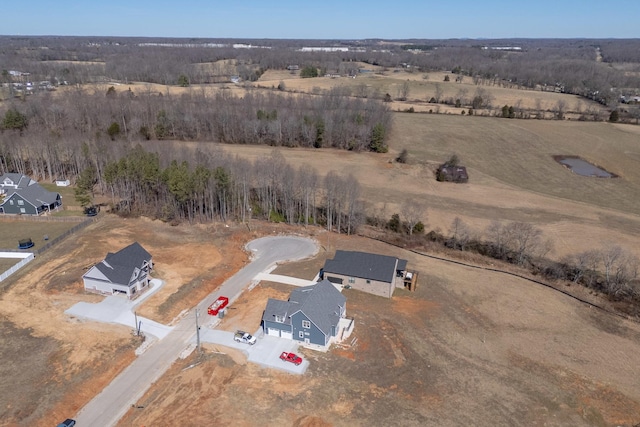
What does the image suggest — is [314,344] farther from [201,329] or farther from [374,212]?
[374,212]

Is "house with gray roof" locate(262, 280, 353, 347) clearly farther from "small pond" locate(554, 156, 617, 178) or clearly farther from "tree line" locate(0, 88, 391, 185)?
"small pond" locate(554, 156, 617, 178)

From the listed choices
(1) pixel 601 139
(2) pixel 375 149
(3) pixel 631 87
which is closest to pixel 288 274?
(2) pixel 375 149

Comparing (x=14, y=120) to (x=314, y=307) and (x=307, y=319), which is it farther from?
(x=307, y=319)

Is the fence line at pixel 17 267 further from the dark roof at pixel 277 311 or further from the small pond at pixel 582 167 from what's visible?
the small pond at pixel 582 167

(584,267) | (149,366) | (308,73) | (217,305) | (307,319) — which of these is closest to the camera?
(149,366)

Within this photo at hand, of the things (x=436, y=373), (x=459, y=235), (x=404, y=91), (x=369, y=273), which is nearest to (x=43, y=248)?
(x=369, y=273)

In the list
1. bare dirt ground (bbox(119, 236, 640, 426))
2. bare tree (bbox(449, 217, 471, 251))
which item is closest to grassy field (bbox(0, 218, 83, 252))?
bare dirt ground (bbox(119, 236, 640, 426))
